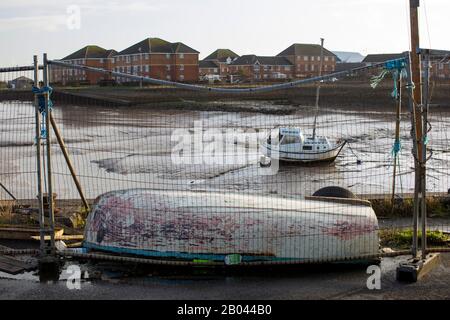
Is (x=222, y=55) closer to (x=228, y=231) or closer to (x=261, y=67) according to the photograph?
(x=261, y=67)

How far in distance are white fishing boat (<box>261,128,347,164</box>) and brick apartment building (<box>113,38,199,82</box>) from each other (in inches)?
2652

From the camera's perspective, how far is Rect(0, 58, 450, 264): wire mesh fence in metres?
7.78

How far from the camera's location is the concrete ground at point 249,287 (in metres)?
7.01

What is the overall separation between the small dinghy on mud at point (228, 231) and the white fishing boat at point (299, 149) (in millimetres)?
17329

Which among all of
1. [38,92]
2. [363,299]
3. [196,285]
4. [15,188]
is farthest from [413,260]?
[15,188]

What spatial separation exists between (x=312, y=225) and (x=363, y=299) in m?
1.26

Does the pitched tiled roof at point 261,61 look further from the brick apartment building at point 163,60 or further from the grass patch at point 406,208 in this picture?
the grass patch at point 406,208

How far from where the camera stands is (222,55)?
120688 mm

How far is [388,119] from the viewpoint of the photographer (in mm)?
43750

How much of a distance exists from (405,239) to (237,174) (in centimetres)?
1280

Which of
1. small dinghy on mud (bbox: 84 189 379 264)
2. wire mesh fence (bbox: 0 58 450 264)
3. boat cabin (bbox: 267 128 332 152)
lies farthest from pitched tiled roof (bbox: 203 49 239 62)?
small dinghy on mud (bbox: 84 189 379 264)

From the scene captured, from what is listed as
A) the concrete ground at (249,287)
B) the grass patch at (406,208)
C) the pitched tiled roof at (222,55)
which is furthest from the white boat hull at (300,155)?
the pitched tiled roof at (222,55)

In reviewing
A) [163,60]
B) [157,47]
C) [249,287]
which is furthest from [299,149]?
[157,47]

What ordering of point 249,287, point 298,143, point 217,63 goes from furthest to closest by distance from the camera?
1. point 217,63
2. point 298,143
3. point 249,287
